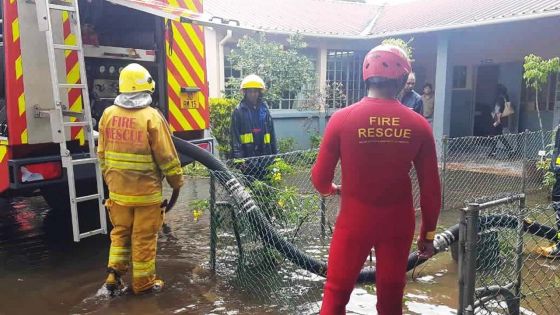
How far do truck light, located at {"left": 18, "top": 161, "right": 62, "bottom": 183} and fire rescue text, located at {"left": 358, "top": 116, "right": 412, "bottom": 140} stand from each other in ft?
8.84

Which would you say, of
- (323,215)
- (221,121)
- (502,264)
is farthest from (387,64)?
(221,121)

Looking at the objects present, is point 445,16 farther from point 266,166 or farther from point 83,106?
point 83,106

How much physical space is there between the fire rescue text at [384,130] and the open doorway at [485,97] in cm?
1150

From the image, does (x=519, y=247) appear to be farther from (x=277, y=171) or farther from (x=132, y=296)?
(x=132, y=296)

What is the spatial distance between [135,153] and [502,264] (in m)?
2.66

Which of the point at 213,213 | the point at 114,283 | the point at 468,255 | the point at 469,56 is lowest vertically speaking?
the point at 114,283

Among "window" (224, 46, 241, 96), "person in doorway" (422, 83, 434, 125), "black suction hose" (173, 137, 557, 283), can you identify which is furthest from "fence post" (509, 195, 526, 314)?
"window" (224, 46, 241, 96)

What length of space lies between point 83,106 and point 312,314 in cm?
248

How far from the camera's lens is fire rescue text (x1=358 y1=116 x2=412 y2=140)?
7.89ft

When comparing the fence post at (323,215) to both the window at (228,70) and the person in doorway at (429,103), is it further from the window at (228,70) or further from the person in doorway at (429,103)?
the person in doorway at (429,103)

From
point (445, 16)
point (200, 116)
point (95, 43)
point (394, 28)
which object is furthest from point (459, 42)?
point (95, 43)

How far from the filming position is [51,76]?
3.79 metres

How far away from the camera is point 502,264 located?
3.23m

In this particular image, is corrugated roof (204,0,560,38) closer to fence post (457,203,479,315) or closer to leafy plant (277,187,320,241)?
leafy plant (277,187,320,241)
